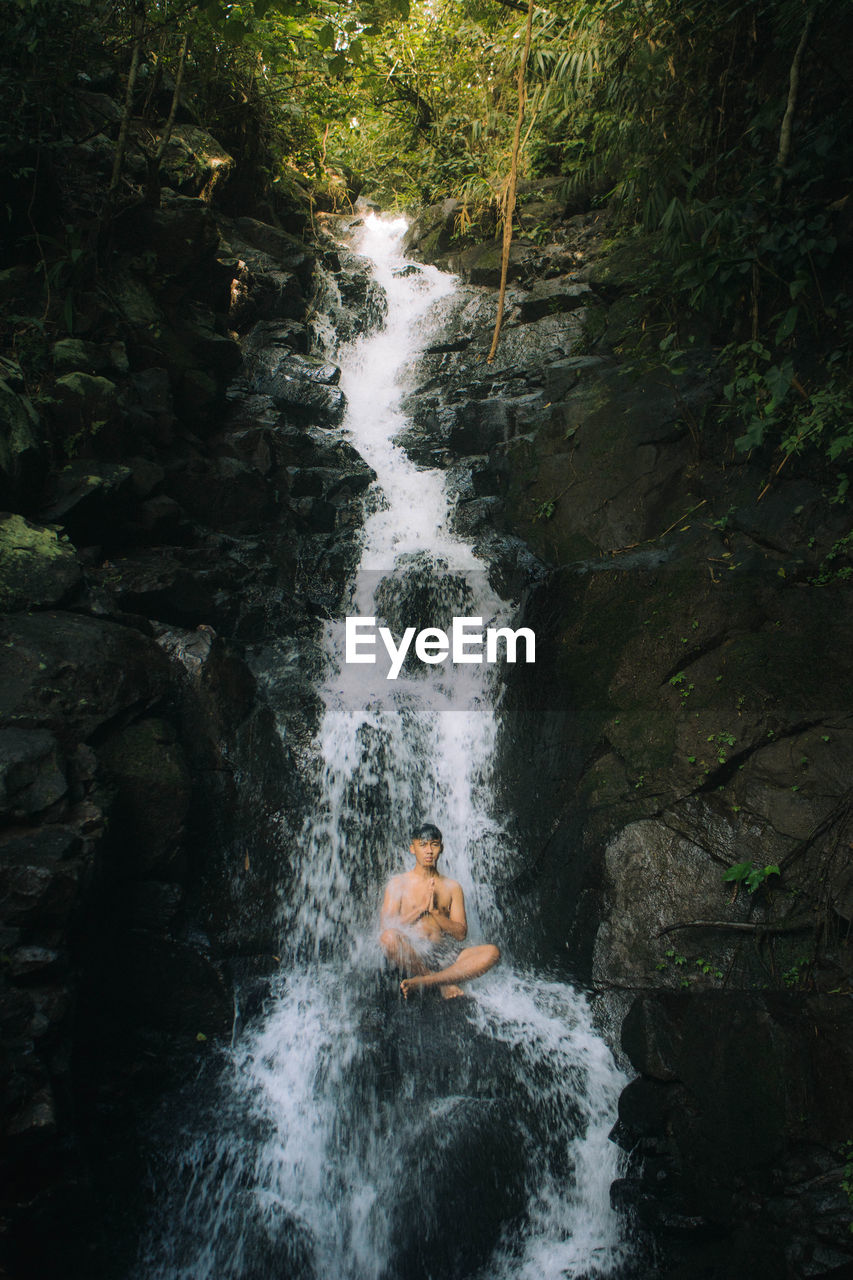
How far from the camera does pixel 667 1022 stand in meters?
3.82

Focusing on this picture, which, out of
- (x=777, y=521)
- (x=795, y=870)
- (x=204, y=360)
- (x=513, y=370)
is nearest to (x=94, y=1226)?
(x=795, y=870)

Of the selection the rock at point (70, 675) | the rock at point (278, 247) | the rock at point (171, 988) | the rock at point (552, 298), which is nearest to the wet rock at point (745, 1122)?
the rock at point (171, 988)

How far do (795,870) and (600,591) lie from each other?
9.24ft

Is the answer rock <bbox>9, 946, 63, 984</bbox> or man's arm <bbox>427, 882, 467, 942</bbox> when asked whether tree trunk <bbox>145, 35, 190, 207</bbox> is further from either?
man's arm <bbox>427, 882, 467, 942</bbox>

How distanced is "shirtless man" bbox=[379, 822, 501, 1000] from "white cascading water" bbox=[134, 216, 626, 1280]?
0.64ft

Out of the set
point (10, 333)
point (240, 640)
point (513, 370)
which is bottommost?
point (240, 640)

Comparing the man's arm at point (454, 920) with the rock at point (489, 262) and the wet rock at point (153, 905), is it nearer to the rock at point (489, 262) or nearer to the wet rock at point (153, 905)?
the wet rock at point (153, 905)

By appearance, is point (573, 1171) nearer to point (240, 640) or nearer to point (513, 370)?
point (240, 640)

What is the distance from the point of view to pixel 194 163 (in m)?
8.89

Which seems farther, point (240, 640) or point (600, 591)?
point (240, 640)

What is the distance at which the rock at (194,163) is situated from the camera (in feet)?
28.4

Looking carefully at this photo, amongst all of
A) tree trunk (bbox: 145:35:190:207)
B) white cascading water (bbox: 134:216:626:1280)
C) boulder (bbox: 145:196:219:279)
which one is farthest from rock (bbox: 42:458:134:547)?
tree trunk (bbox: 145:35:190:207)

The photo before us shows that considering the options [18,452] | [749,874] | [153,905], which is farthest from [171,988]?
[18,452]

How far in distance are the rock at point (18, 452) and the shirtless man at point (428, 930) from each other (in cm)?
443
